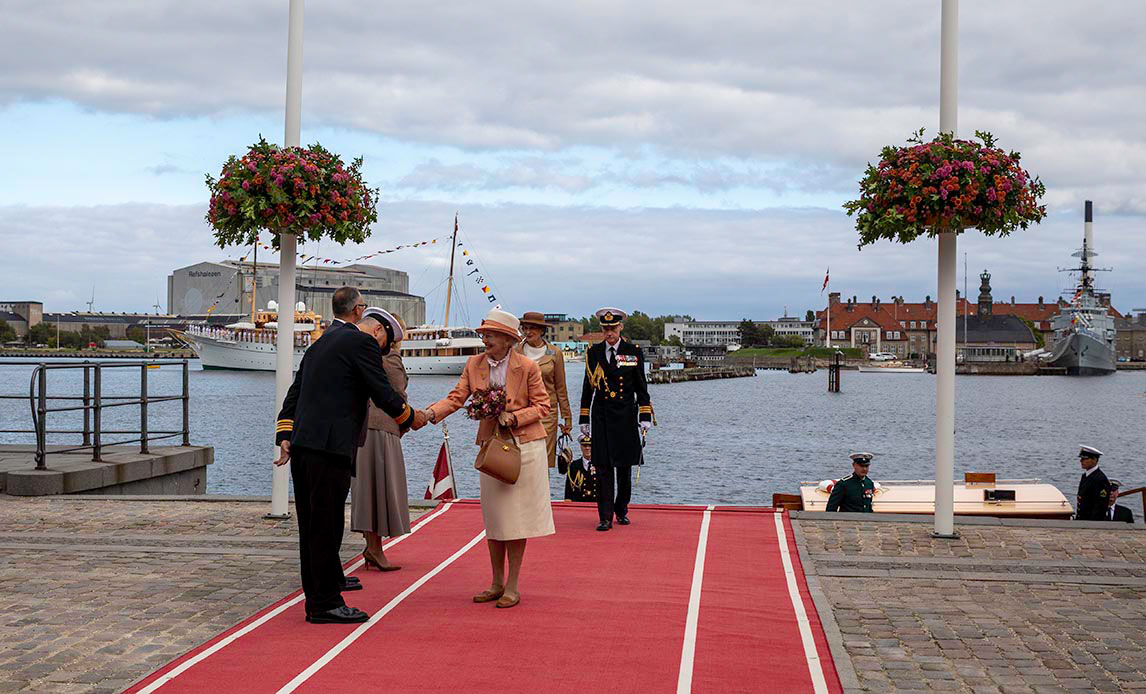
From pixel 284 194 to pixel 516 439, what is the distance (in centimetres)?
452

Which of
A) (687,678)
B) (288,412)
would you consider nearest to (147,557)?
(288,412)

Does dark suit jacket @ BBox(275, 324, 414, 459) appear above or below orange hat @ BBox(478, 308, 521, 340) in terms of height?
below

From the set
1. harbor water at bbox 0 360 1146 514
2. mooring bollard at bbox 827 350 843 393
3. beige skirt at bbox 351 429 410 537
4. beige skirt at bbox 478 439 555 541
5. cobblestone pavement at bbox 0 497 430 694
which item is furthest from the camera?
mooring bollard at bbox 827 350 843 393

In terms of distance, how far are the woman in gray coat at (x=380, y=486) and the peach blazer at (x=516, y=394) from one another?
3.61 feet

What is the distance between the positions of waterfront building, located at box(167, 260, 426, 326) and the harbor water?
3355 centimetres

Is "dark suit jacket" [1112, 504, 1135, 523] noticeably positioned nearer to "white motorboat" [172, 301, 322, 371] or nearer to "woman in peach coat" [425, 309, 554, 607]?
"woman in peach coat" [425, 309, 554, 607]

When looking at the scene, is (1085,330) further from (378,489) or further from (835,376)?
(378,489)

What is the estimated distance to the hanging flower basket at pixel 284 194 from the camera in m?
11.5

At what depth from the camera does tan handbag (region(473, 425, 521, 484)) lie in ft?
26.8

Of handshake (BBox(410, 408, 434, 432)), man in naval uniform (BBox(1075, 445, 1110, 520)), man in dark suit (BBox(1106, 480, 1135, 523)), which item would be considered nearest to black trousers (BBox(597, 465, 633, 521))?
handshake (BBox(410, 408, 434, 432))

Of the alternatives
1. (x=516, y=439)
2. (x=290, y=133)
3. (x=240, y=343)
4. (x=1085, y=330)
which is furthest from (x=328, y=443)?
(x=1085, y=330)

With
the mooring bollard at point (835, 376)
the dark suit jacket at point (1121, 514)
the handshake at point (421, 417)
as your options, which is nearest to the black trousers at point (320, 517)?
the handshake at point (421, 417)

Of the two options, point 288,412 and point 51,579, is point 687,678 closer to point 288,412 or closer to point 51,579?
point 288,412

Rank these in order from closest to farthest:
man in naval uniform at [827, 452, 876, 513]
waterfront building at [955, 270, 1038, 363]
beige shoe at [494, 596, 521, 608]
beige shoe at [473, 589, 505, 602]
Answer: beige shoe at [494, 596, 521, 608] < beige shoe at [473, 589, 505, 602] < man in naval uniform at [827, 452, 876, 513] < waterfront building at [955, 270, 1038, 363]
